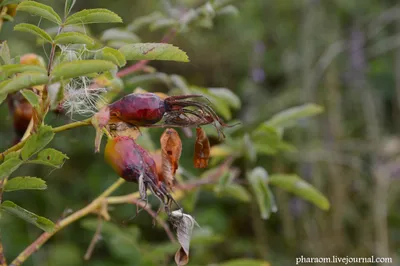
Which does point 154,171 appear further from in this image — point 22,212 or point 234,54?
point 234,54

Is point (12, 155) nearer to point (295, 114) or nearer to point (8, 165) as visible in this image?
point (8, 165)

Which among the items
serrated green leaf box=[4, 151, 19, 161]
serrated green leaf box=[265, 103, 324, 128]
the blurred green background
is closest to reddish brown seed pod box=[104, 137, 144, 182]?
serrated green leaf box=[4, 151, 19, 161]

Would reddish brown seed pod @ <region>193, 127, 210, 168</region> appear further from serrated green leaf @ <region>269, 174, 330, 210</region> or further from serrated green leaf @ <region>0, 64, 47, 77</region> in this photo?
serrated green leaf @ <region>269, 174, 330, 210</region>

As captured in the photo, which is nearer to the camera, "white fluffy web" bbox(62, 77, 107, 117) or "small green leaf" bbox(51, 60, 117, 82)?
"small green leaf" bbox(51, 60, 117, 82)

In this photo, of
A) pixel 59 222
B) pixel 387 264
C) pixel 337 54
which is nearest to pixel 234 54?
pixel 337 54

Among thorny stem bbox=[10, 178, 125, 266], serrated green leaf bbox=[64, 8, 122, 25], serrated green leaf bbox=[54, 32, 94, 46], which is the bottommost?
thorny stem bbox=[10, 178, 125, 266]

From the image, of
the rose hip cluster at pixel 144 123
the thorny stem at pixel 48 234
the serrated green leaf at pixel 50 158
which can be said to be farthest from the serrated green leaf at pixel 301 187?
the serrated green leaf at pixel 50 158
